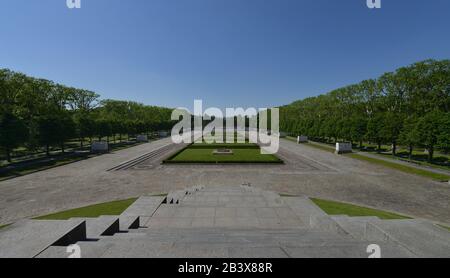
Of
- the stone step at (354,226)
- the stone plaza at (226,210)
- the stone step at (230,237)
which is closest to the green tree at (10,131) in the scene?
the stone plaza at (226,210)

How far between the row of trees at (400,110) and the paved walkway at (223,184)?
8.85m

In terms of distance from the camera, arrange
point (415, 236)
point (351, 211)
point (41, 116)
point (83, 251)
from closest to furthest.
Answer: point (83, 251) → point (415, 236) → point (351, 211) → point (41, 116)

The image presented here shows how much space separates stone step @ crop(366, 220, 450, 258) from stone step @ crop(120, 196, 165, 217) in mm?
10065

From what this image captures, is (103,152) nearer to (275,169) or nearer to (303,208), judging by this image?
(275,169)

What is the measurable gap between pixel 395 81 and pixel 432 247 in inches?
2178

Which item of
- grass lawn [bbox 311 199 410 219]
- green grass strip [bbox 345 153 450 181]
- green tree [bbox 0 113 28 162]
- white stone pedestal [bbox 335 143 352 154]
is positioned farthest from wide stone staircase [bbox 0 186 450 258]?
white stone pedestal [bbox 335 143 352 154]

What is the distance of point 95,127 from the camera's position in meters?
49.5

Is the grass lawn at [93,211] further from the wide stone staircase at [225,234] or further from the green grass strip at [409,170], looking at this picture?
the green grass strip at [409,170]

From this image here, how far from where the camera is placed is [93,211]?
1399 cm

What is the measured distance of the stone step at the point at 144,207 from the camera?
37.5 ft

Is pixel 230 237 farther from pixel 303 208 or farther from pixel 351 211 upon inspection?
pixel 351 211

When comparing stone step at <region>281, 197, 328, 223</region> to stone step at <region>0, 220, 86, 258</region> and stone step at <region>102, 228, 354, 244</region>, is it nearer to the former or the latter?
stone step at <region>102, 228, 354, 244</region>

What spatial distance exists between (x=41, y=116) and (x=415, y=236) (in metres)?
48.8

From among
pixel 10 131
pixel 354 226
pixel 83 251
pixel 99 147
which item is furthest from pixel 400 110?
pixel 10 131
